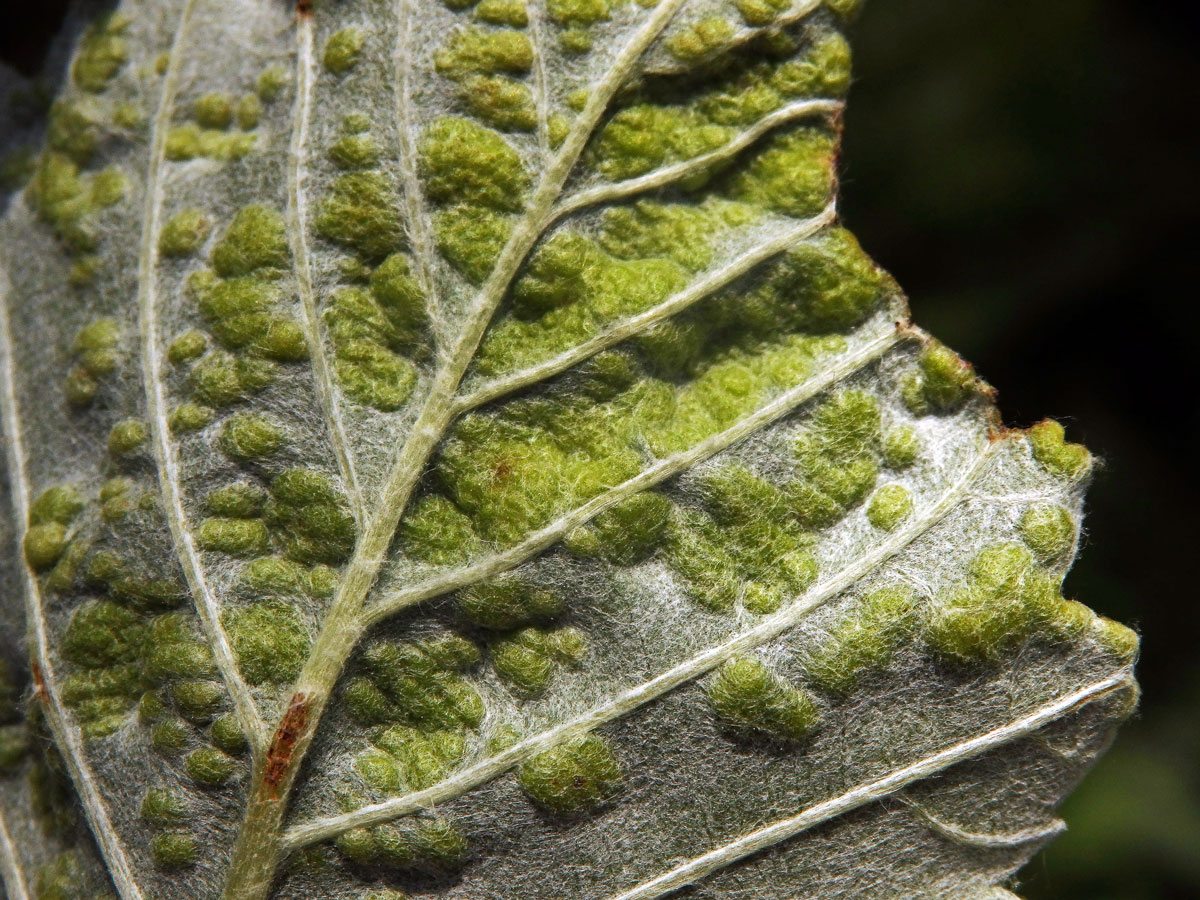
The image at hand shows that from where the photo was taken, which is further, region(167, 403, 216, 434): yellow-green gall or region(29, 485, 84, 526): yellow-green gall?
region(29, 485, 84, 526): yellow-green gall

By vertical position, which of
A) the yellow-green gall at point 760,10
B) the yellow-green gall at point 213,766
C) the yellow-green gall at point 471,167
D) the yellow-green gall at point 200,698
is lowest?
the yellow-green gall at point 213,766

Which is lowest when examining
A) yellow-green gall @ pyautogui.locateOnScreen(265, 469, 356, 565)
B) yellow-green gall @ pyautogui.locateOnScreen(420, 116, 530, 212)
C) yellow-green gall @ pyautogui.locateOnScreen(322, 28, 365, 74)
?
yellow-green gall @ pyautogui.locateOnScreen(265, 469, 356, 565)

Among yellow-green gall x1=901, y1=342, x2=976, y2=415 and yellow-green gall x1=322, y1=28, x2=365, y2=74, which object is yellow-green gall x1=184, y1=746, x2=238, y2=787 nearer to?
yellow-green gall x1=322, y1=28, x2=365, y2=74

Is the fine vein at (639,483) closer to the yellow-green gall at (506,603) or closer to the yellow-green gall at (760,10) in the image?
the yellow-green gall at (506,603)

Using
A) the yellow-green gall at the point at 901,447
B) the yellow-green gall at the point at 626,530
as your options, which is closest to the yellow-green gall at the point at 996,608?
the yellow-green gall at the point at 901,447

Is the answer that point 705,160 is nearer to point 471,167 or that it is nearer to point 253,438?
point 471,167

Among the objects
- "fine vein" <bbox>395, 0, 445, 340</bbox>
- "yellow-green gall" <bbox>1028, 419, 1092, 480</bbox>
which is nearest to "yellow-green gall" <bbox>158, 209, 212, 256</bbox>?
"fine vein" <bbox>395, 0, 445, 340</bbox>
